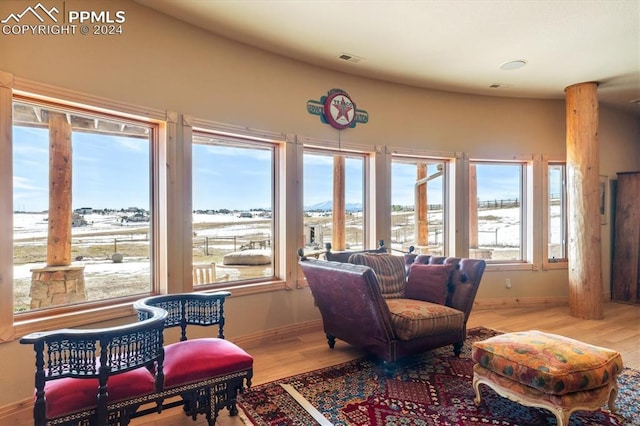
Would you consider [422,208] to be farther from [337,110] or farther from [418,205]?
[337,110]

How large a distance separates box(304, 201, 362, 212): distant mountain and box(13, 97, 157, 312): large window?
5.65 feet

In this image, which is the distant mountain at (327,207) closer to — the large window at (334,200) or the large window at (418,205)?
the large window at (334,200)

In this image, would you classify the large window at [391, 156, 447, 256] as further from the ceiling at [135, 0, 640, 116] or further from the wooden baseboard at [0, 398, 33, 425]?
the wooden baseboard at [0, 398, 33, 425]

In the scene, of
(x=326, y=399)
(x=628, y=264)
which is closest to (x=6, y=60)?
(x=326, y=399)

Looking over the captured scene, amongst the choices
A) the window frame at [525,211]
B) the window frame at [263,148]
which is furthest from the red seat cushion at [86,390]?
the window frame at [525,211]

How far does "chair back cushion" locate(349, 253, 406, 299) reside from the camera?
3.39m

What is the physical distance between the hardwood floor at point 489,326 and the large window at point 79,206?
2.97ft

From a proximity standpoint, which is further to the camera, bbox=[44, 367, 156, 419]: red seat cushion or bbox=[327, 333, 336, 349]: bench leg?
bbox=[327, 333, 336, 349]: bench leg

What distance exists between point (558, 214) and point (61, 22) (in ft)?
20.2

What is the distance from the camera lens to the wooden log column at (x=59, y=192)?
102 inches

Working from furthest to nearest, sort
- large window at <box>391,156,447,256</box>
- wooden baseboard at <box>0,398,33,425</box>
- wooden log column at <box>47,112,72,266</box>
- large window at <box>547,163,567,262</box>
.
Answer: large window at <box>547,163,567,262</box>, large window at <box>391,156,447,256</box>, wooden log column at <box>47,112,72,266</box>, wooden baseboard at <box>0,398,33,425</box>

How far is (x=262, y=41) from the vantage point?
3.42 meters

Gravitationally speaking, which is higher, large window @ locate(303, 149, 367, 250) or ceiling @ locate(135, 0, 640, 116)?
ceiling @ locate(135, 0, 640, 116)

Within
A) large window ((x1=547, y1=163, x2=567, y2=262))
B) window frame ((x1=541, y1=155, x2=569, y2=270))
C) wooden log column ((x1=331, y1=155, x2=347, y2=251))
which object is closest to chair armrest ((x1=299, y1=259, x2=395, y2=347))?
wooden log column ((x1=331, y1=155, x2=347, y2=251))
